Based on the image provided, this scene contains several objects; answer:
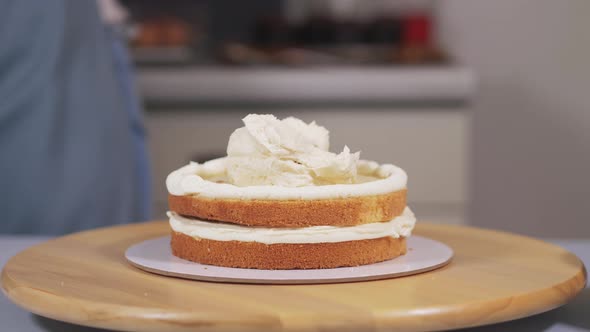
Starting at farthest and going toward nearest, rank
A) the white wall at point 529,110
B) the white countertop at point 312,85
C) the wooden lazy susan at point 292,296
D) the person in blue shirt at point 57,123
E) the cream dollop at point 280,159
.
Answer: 1. the white wall at point 529,110
2. the white countertop at point 312,85
3. the person in blue shirt at point 57,123
4. the cream dollop at point 280,159
5. the wooden lazy susan at point 292,296

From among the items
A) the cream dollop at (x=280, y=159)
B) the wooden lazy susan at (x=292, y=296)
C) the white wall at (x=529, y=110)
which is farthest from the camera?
the white wall at (x=529, y=110)

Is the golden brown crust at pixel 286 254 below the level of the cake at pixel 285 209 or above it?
below

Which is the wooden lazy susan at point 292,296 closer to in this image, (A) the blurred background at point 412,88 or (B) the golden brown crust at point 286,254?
(B) the golden brown crust at point 286,254

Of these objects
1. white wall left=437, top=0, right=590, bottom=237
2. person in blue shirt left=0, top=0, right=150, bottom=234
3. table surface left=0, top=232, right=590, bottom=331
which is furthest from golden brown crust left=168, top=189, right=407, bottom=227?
white wall left=437, top=0, right=590, bottom=237

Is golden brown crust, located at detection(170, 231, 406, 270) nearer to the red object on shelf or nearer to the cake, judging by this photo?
the cake

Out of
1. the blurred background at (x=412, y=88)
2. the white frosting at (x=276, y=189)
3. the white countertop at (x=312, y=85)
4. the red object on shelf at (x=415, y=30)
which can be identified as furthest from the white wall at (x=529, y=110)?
the white frosting at (x=276, y=189)

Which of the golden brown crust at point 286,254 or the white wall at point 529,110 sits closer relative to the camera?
the golden brown crust at point 286,254

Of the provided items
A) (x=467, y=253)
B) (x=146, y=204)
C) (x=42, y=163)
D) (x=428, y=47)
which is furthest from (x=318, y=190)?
(x=428, y=47)
